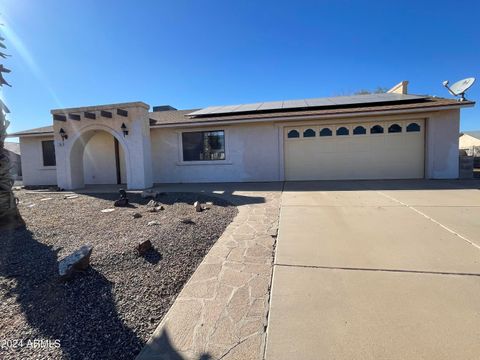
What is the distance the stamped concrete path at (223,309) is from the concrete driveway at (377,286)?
163 millimetres

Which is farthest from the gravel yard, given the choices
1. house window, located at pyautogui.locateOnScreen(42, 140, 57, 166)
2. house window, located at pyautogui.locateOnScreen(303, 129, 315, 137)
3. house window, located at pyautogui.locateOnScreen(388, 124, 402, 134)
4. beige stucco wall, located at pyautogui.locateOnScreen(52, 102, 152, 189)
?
house window, located at pyautogui.locateOnScreen(42, 140, 57, 166)

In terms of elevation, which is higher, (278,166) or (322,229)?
(278,166)

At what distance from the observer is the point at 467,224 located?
4.77m

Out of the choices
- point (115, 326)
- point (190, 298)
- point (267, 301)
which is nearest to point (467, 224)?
point (267, 301)

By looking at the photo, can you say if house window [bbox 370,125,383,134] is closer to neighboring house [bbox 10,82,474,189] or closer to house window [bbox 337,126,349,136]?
neighboring house [bbox 10,82,474,189]

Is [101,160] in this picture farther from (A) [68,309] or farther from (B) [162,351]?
(B) [162,351]

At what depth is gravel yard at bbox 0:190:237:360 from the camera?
85.5 inches

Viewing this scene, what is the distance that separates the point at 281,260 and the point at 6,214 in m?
5.76

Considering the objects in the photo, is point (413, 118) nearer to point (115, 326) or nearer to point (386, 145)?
point (386, 145)

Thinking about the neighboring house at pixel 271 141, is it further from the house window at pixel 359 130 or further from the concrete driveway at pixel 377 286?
the concrete driveway at pixel 377 286

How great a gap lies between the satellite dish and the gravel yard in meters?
11.1

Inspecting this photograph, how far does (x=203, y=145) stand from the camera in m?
12.6

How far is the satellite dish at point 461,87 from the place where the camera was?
1032cm

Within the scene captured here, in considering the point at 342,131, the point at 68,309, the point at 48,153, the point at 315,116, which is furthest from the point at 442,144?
the point at 48,153
